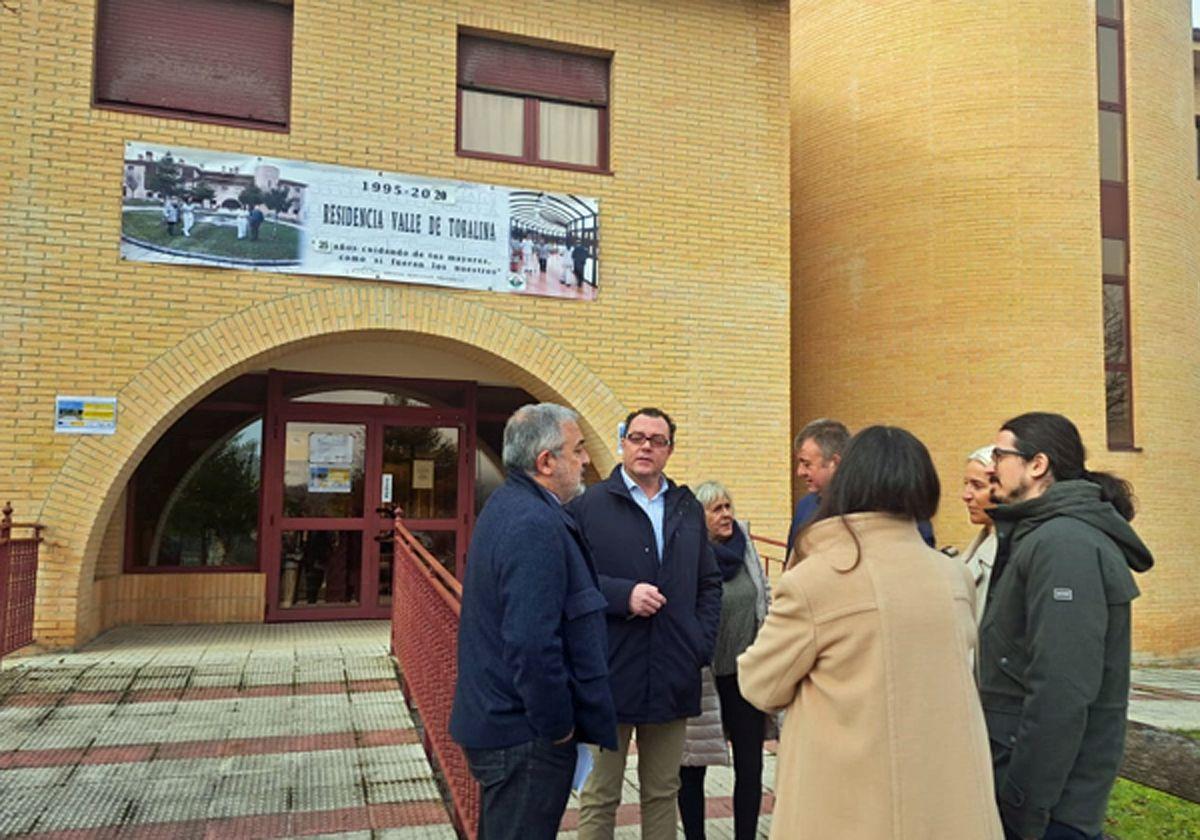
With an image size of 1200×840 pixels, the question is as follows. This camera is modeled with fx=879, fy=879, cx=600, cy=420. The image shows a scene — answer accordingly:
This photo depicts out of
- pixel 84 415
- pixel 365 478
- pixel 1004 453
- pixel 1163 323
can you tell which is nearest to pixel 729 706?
pixel 1004 453

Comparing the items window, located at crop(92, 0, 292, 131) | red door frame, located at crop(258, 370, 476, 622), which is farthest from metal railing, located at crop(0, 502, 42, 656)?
window, located at crop(92, 0, 292, 131)

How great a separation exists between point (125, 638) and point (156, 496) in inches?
74.8

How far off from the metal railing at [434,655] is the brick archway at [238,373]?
7.77 feet

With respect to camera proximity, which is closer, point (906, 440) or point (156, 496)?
point (906, 440)

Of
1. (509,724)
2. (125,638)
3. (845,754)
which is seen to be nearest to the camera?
(845,754)

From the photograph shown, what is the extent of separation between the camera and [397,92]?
8.64 meters

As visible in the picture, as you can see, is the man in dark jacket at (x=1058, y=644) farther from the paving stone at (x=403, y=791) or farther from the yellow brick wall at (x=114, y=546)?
the yellow brick wall at (x=114, y=546)

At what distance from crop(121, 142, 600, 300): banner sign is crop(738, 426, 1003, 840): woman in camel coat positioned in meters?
7.14

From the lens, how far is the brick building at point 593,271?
773 cm

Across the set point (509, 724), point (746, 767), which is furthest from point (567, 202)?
point (509, 724)

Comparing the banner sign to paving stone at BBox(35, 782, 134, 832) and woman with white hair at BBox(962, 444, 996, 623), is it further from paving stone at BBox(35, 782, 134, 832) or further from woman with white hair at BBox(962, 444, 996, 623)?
woman with white hair at BBox(962, 444, 996, 623)

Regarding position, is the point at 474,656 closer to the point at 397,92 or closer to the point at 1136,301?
the point at 397,92

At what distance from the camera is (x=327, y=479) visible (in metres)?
10.1

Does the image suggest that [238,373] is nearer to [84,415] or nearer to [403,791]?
[84,415]
